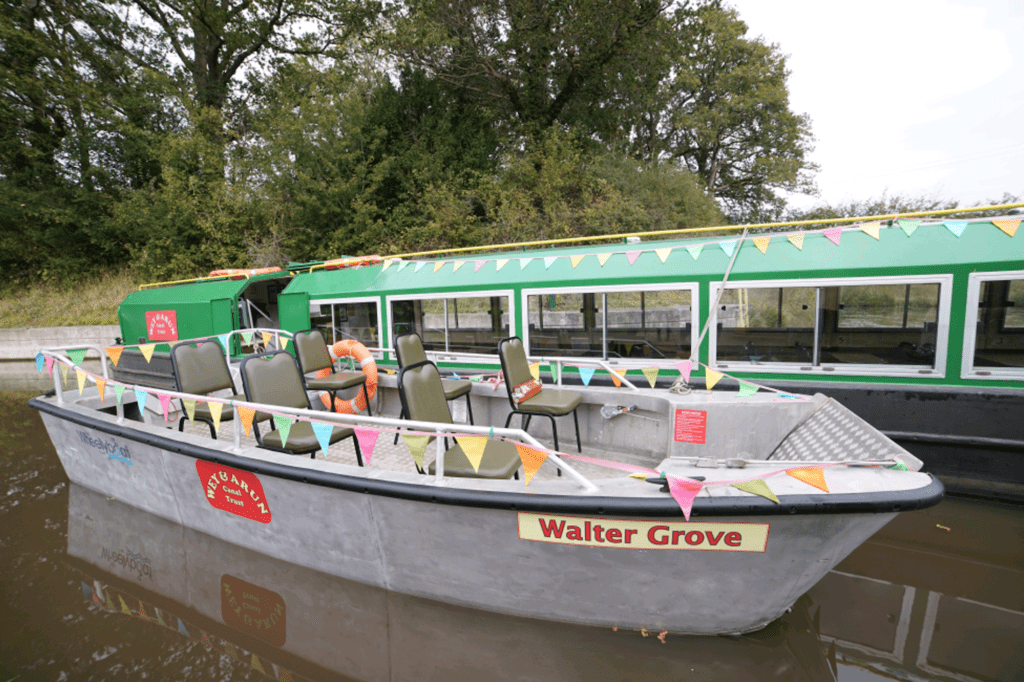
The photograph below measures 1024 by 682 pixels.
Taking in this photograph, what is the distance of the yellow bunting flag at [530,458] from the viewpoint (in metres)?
2.73

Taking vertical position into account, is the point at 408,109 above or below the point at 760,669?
above

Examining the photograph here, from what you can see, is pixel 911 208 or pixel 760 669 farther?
pixel 911 208

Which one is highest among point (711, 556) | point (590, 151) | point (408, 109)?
point (408, 109)

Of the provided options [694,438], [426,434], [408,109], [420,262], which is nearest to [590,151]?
[408,109]

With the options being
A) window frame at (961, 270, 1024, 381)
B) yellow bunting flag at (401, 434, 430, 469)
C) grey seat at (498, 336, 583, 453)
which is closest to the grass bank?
grey seat at (498, 336, 583, 453)

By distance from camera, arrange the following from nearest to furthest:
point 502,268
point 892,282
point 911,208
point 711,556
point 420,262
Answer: point 711,556 → point 892,282 → point 502,268 → point 420,262 → point 911,208

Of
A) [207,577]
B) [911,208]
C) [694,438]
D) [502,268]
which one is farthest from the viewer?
[911,208]

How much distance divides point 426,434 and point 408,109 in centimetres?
1958

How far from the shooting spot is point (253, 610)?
346cm

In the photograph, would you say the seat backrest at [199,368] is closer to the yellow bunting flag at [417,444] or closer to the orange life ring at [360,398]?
the orange life ring at [360,398]

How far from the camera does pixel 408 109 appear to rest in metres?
19.5

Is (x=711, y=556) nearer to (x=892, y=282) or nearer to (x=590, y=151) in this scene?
(x=892, y=282)

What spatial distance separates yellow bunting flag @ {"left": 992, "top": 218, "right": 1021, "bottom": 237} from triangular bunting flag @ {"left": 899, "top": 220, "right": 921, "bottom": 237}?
59 cm

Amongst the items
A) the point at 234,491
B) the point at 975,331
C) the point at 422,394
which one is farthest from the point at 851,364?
the point at 234,491
